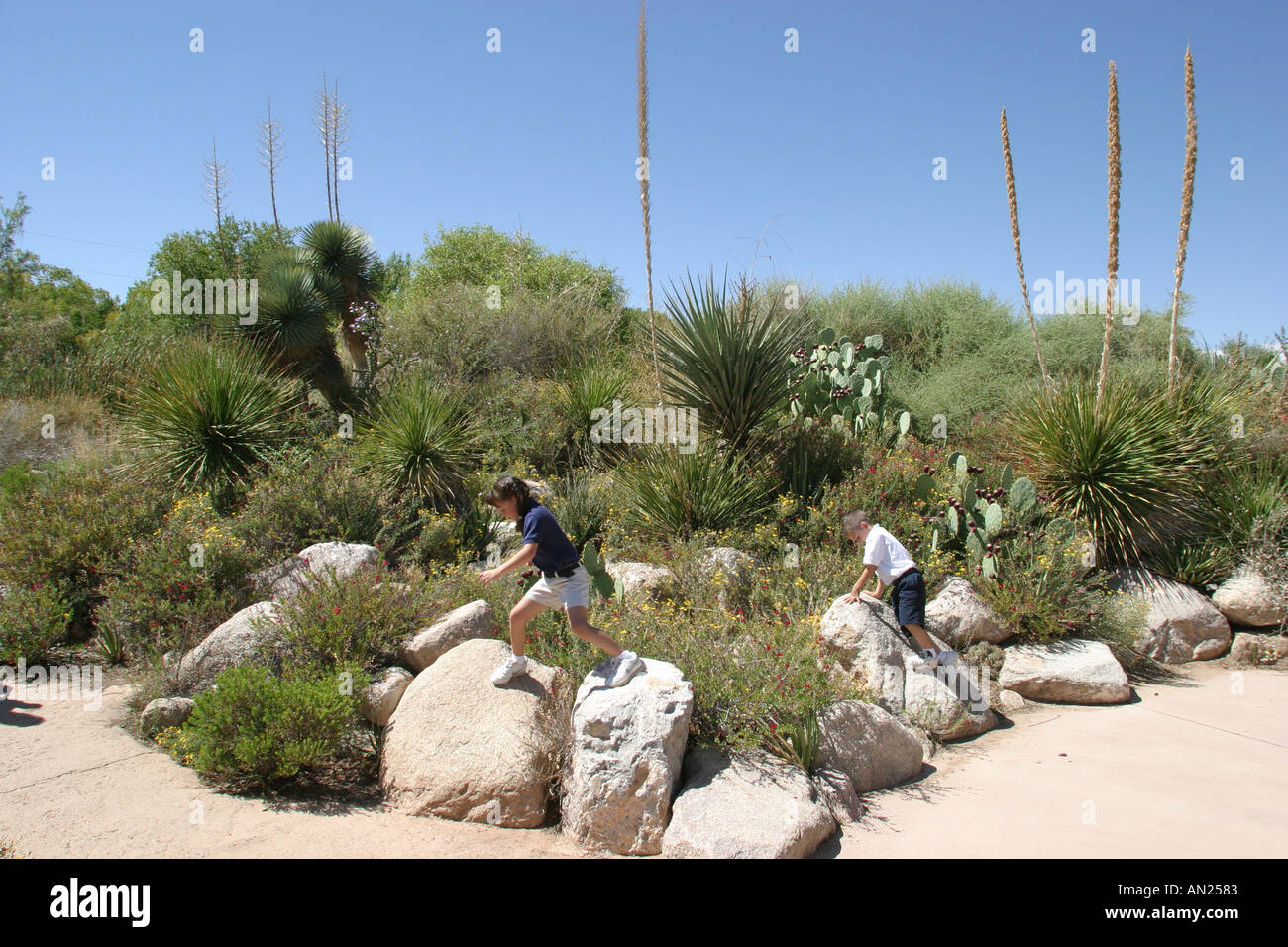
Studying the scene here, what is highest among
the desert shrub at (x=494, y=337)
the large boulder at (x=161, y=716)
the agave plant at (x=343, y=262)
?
the agave plant at (x=343, y=262)

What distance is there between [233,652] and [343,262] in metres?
11.7

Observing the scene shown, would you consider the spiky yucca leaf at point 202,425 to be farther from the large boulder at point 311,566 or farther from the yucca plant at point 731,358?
the yucca plant at point 731,358

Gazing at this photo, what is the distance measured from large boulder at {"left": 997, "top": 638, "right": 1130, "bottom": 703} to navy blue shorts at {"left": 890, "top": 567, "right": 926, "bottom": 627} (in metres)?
1.13

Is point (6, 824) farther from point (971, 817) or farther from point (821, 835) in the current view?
point (971, 817)

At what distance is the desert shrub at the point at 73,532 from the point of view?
22.7 ft

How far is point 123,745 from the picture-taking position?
206 inches

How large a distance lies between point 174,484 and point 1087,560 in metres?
9.56

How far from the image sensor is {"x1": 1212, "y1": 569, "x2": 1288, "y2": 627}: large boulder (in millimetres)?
7793

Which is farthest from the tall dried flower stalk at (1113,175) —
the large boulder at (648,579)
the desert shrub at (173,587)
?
the desert shrub at (173,587)

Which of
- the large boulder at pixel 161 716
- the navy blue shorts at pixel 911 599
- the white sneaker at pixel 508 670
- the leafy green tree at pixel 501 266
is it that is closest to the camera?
the white sneaker at pixel 508 670

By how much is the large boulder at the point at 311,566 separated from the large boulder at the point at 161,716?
131 cm

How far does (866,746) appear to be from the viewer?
16.2ft

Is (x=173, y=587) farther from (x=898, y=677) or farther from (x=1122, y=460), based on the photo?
(x=1122, y=460)

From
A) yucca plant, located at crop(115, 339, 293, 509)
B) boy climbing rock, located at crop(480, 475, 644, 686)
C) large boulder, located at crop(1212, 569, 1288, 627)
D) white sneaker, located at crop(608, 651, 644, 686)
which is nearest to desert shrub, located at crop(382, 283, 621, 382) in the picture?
yucca plant, located at crop(115, 339, 293, 509)
